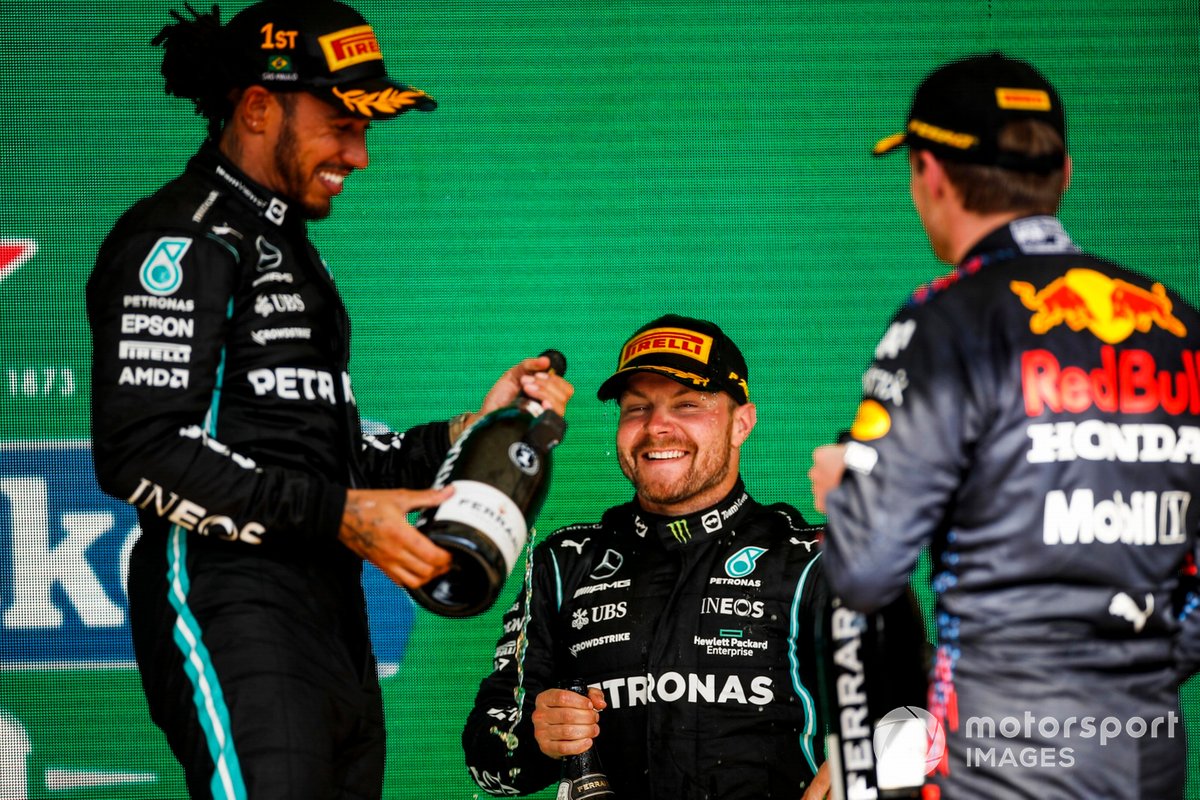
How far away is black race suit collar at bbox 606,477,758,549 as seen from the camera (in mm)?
2807

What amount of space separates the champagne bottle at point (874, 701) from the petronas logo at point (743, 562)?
85 cm

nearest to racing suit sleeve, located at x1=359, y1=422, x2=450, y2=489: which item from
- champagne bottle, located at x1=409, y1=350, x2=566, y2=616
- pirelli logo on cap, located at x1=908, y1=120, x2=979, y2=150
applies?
champagne bottle, located at x1=409, y1=350, x2=566, y2=616

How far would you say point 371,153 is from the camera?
3.51 meters

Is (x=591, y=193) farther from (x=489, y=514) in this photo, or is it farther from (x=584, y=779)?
(x=489, y=514)

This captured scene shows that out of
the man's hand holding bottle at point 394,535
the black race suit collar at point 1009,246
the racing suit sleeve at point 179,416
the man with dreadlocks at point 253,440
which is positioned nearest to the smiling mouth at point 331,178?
the man with dreadlocks at point 253,440

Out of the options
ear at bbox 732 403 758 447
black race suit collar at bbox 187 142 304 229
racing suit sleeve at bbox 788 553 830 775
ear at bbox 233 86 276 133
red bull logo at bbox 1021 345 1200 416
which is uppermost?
ear at bbox 233 86 276 133

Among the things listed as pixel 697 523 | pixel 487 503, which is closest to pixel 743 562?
pixel 697 523

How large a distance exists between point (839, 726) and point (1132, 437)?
1.69 feet

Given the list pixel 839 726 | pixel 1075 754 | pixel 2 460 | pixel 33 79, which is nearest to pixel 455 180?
pixel 33 79

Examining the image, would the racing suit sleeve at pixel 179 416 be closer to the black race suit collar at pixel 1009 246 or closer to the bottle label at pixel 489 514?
the bottle label at pixel 489 514

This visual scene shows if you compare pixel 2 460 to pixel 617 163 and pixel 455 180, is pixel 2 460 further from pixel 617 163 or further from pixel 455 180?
pixel 617 163

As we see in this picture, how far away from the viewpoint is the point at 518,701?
2727 mm

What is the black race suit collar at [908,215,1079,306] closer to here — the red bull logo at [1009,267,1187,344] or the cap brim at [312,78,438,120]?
the red bull logo at [1009,267,1187,344]

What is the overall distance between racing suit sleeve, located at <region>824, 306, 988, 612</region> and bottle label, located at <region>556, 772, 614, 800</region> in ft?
3.09
